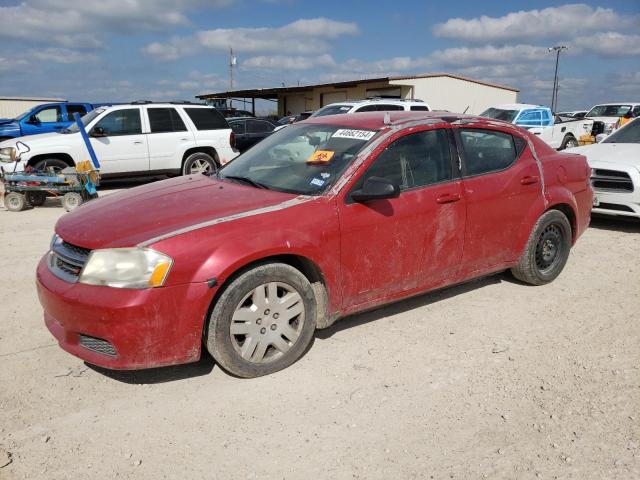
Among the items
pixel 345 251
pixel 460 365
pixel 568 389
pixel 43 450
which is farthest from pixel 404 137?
pixel 43 450

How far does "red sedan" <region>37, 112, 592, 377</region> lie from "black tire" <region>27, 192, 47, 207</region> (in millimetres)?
6176

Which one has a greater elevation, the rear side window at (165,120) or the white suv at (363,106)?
the white suv at (363,106)

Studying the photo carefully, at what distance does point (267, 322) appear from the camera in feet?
10.8

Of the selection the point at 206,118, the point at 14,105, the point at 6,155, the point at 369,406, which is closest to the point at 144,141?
the point at 206,118

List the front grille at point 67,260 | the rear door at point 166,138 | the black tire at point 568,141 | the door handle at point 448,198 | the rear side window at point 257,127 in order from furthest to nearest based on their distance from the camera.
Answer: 1. the black tire at point 568,141
2. the rear side window at point 257,127
3. the rear door at point 166,138
4. the door handle at point 448,198
5. the front grille at point 67,260

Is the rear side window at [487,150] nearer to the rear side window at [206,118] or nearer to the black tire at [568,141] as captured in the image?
the rear side window at [206,118]

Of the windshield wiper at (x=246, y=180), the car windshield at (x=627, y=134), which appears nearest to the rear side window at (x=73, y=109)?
the windshield wiper at (x=246, y=180)

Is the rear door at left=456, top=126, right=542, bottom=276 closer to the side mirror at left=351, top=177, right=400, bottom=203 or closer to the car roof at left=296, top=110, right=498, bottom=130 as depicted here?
the car roof at left=296, top=110, right=498, bottom=130

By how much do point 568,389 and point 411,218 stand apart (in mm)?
1495

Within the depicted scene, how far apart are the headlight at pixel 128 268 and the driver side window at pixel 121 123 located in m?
8.11

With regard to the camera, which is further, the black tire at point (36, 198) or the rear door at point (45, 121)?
the rear door at point (45, 121)

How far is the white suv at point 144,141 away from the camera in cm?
982

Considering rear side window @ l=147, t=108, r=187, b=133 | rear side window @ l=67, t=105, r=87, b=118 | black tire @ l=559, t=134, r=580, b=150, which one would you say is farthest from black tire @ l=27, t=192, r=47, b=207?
black tire @ l=559, t=134, r=580, b=150

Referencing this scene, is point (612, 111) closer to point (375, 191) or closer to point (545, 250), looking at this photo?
point (545, 250)
